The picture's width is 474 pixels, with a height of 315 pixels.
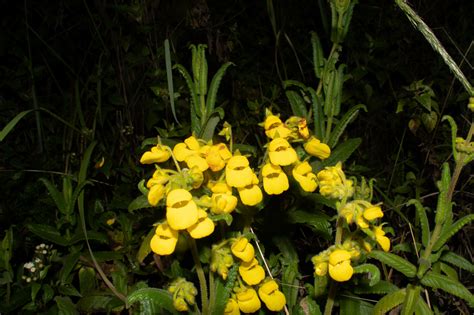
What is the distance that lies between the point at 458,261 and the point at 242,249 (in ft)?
2.30

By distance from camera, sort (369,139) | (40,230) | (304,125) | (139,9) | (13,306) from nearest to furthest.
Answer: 1. (304,125)
2. (13,306)
3. (40,230)
4. (139,9)
5. (369,139)

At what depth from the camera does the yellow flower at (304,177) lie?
140 centimetres

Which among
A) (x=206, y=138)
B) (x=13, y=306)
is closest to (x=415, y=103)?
(x=206, y=138)

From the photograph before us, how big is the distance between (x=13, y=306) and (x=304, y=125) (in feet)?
3.87

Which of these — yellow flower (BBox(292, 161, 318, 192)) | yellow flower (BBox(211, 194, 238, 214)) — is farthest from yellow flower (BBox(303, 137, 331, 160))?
yellow flower (BBox(211, 194, 238, 214))

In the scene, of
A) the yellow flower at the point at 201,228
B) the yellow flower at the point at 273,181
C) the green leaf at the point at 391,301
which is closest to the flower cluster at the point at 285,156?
the yellow flower at the point at 273,181

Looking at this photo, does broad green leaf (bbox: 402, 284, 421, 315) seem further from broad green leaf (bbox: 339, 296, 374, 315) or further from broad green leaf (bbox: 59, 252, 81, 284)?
broad green leaf (bbox: 59, 252, 81, 284)

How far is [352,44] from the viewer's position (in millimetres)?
2771

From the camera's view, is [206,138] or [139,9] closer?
[206,138]

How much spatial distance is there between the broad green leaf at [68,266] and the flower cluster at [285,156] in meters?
0.92

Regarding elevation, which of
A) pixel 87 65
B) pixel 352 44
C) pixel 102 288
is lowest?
pixel 102 288

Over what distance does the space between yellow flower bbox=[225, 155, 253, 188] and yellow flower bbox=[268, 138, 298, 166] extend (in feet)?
0.28

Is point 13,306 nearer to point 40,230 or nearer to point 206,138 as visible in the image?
point 40,230

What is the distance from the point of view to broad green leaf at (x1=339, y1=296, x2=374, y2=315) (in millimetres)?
1558
